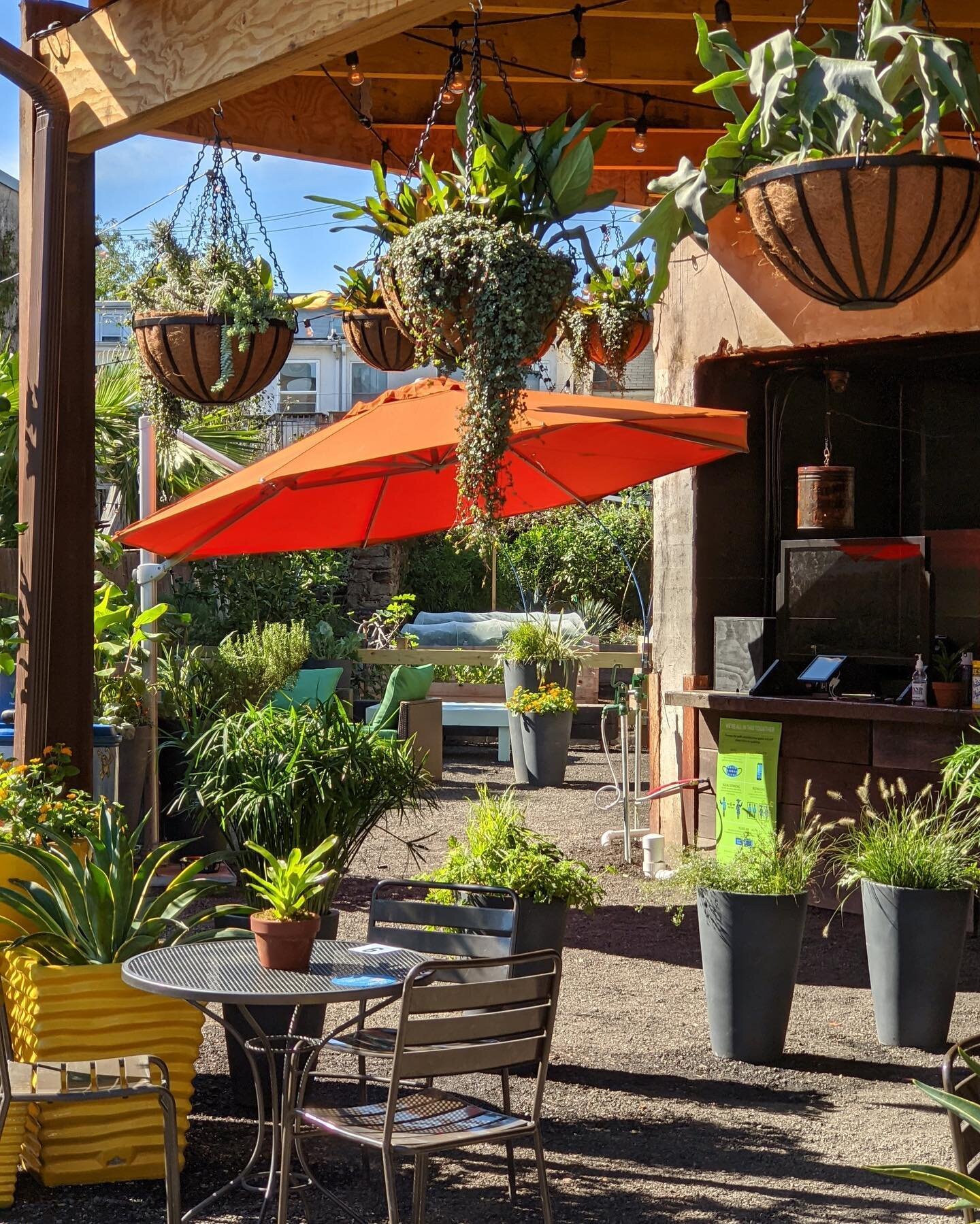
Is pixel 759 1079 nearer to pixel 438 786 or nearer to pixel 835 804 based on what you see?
pixel 835 804

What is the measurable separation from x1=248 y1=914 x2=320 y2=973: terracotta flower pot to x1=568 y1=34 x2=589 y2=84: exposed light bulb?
4250 mm

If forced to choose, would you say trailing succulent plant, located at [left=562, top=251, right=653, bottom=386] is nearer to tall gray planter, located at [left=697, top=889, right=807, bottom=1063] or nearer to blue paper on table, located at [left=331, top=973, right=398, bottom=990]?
tall gray planter, located at [left=697, top=889, right=807, bottom=1063]

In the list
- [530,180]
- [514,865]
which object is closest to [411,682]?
[514,865]

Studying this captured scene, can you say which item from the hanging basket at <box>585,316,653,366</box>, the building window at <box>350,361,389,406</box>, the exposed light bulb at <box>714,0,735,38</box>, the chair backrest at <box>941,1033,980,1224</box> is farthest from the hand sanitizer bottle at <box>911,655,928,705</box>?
the building window at <box>350,361,389,406</box>

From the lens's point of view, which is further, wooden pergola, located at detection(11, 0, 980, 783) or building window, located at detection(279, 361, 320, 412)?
building window, located at detection(279, 361, 320, 412)

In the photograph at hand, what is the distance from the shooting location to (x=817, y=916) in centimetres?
718

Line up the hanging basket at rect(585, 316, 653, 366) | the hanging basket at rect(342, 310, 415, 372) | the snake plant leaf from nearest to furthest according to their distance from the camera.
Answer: the snake plant leaf, the hanging basket at rect(342, 310, 415, 372), the hanging basket at rect(585, 316, 653, 366)

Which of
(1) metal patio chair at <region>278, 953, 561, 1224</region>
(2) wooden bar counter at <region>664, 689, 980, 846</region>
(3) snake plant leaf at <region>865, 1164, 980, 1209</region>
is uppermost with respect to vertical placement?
(2) wooden bar counter at <region>664, 689, 980, 846</region>

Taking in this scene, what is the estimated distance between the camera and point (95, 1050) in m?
3.60

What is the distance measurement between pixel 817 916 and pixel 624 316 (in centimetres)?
318

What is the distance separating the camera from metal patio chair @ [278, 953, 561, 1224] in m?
2.88

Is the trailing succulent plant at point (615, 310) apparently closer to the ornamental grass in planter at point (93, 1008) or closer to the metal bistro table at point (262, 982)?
the ornamental grass in planter at point (93, 1008)

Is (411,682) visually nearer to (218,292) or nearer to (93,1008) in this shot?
(218,292)

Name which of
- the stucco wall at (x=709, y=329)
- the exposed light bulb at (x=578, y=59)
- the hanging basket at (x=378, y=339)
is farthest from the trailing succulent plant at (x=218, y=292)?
the stucco wall at (x=709, y=329)
